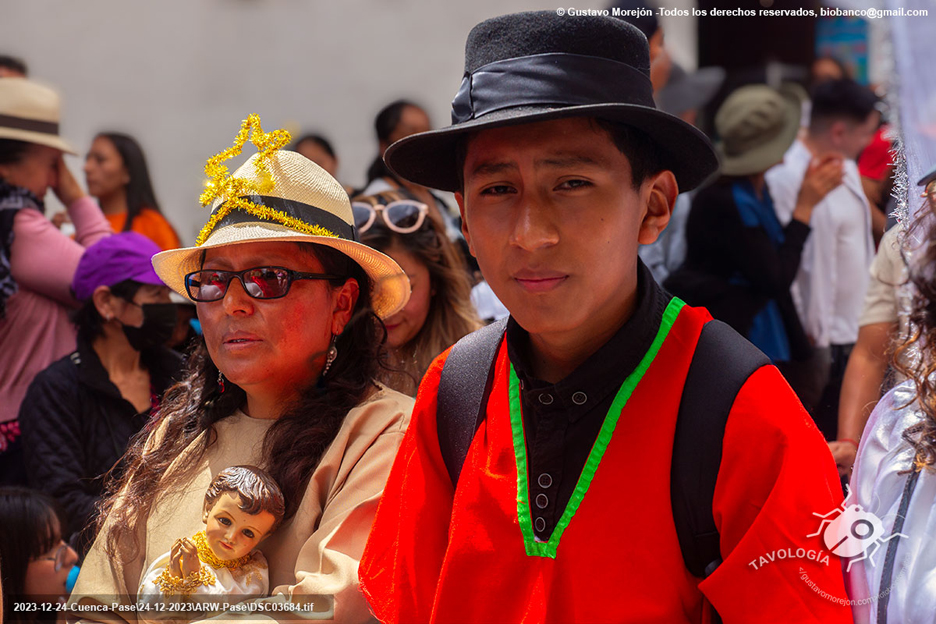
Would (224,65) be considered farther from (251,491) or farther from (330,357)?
(251,491)

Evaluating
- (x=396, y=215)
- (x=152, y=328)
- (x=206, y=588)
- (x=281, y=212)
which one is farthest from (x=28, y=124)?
(x=206, y=588)

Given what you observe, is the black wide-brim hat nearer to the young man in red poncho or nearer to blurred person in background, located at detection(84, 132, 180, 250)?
the young man in red poncho

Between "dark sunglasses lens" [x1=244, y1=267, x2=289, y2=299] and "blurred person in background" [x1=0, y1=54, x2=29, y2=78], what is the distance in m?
3.32

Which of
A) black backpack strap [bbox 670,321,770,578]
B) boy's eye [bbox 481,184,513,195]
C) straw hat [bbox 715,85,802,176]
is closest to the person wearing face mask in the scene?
boy's eye [bbox 481,184,513,195]

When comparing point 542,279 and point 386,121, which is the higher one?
point 386,121

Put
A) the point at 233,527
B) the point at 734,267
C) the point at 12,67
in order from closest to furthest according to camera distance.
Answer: the point at 233,527 → the point at 734,267 → the point at 12,67

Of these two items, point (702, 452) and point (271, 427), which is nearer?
point (702, 452)

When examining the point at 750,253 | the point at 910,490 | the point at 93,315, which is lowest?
the point at 910,490

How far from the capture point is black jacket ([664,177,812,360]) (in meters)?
3.80

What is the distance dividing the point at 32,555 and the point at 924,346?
2821mm

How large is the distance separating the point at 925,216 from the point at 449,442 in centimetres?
99

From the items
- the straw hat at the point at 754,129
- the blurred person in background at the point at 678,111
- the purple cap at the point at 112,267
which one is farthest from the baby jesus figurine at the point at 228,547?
the straw hat at the point at 754,129

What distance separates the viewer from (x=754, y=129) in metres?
4.72

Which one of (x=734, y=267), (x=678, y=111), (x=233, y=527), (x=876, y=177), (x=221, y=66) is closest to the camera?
(x=233, y=527)
